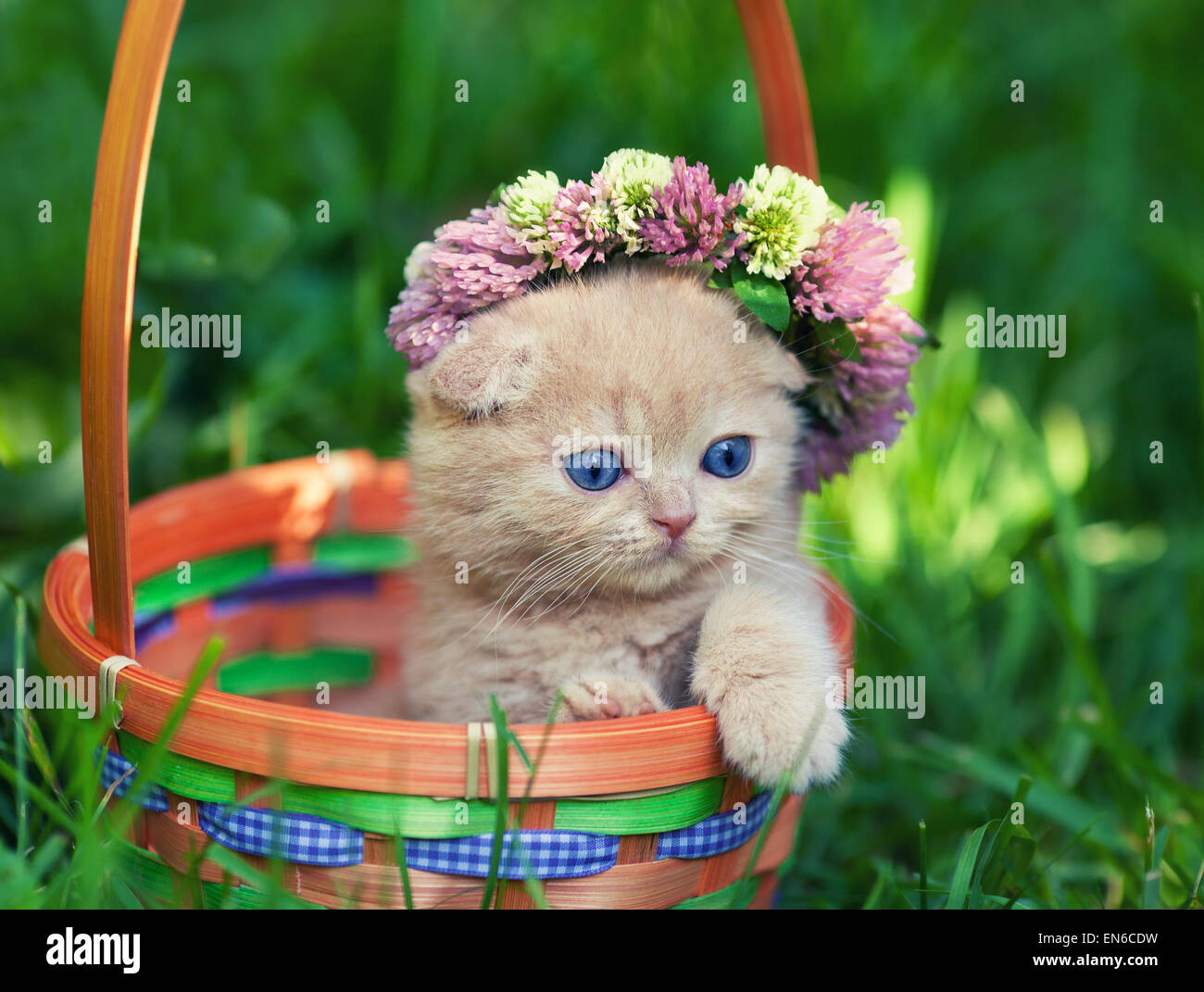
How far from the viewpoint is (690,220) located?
50.6 inches

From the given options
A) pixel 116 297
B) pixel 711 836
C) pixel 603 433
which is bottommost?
pixel 711 836

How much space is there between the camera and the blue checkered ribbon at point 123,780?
3.95 ft

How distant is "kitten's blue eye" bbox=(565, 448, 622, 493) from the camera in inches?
49.0

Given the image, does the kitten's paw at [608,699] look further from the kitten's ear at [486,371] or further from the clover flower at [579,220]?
the clover flower at [579,220]

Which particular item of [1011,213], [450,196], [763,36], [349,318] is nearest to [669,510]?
[763,36]

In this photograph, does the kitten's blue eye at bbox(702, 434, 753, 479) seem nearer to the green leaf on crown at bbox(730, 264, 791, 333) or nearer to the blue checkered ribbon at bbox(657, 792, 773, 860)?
the green leaf on crown at bbox(730, 264, 791, 333)

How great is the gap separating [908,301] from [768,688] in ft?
4.60

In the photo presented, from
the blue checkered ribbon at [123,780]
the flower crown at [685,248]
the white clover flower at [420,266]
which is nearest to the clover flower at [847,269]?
the flower crown at [685,248]

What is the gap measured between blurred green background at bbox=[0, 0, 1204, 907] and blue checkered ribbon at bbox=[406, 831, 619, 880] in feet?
1.48

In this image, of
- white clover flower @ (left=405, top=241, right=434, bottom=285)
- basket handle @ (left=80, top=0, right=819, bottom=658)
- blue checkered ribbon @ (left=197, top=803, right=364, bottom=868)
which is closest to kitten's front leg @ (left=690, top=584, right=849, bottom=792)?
blue checkered ribbon @ (left=197, top=803, right=364, bottom=868)

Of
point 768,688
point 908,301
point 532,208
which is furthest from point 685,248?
point 908,301

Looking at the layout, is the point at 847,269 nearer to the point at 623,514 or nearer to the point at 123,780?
the point at 623,514
